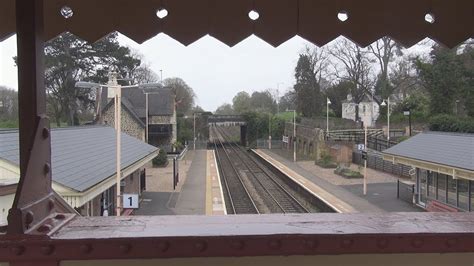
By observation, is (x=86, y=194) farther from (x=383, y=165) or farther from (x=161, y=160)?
(x=383, y=165)

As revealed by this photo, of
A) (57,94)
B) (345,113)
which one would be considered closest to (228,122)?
(345,113)

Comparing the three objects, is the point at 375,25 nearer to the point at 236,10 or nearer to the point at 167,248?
the point at 236,10

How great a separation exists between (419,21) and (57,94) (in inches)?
552

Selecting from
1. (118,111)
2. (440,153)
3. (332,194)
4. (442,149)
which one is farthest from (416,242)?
(332,194)

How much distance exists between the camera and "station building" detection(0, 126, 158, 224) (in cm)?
823

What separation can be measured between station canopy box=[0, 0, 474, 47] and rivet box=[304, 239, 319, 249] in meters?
0.75

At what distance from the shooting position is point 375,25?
1605 mm

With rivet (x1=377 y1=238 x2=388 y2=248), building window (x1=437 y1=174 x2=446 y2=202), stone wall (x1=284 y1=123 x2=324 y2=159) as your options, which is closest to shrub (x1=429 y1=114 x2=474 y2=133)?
building window (x1=437 y1=174 x2=446 y2=202)

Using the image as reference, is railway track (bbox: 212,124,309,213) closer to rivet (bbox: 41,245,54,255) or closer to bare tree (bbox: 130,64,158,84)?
bare tree (bbox: 130,64,158,84)

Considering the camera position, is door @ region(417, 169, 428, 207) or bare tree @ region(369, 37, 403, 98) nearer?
door @ region(417, 169, 428, 207)

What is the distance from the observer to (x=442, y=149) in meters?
13.4

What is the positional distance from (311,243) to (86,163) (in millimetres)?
10265

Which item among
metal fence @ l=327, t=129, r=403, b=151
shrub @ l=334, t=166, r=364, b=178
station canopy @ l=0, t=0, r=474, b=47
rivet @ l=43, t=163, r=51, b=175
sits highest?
station canopy @ l=0, t=0, r=474, b=47

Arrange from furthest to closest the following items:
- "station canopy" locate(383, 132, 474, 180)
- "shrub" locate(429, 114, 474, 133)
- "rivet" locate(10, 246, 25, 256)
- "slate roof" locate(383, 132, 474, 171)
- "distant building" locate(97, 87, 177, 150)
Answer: "distant building" locate(97, 87, 177, 150), "shrub" locate(429, 114, 474, 133), "slate roof" locate(383, 132, 474, 171), "station canopy" locate(383, 132, 474, 180), "rivet" locate(10, 246, 25, 256)
